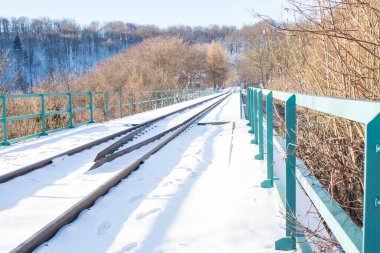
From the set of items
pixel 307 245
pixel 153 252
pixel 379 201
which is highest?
pixel 379 201

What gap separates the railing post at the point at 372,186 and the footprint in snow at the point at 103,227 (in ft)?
9.93

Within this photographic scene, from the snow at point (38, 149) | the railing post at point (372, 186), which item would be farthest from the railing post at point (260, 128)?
the railing post at point (372, 186)

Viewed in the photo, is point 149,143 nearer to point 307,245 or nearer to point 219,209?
point 219,209

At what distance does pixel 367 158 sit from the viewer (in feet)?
4.60

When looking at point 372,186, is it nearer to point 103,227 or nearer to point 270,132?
point 103,227

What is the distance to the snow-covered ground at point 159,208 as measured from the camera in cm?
365

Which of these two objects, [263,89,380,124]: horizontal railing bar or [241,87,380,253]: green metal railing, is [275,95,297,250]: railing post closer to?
[241,87,380,253]: green metal railing

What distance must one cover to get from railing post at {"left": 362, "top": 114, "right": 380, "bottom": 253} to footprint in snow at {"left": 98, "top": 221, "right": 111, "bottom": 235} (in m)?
3.03

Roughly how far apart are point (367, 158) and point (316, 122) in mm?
3453

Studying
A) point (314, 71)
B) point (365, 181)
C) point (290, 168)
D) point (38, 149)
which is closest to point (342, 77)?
point (314, 71)

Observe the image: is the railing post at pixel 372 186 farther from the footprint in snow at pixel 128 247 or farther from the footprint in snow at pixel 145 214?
the footprint in snow at pixel 145 214

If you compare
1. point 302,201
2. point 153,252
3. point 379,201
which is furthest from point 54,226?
point 379,201

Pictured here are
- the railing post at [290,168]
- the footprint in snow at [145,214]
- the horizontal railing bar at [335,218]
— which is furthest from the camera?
the footprint in snow at [145,214]

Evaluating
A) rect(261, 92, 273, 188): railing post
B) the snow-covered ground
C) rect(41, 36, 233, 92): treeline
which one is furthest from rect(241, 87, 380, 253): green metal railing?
rect(41, 36, 233, 92): treeline
